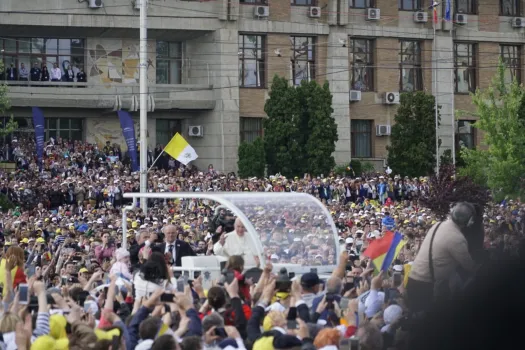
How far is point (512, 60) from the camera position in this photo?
6650 centimetres

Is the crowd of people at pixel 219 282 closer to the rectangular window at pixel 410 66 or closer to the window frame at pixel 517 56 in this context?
the rectangular window at pixel 410 66

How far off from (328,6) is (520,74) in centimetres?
1184

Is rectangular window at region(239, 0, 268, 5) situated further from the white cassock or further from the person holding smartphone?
the white cassock

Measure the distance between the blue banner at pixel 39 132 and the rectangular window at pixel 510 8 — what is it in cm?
2516

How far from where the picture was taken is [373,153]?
6297 centimetres

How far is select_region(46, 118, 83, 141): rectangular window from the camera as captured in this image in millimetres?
57156

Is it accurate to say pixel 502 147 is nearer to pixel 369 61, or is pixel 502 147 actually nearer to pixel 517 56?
pixel 369 61

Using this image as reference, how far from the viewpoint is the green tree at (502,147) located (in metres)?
50.1

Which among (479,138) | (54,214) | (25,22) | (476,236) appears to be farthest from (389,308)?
(479,138)

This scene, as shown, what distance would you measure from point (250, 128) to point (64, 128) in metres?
8.53

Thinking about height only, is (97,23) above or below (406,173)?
above

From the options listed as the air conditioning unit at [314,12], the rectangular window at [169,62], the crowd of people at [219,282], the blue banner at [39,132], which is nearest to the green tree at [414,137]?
the air conditioning unit at [314,12]

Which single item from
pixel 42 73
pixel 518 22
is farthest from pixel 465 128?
pixel 42 73

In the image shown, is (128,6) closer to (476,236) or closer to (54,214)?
(54,214)
